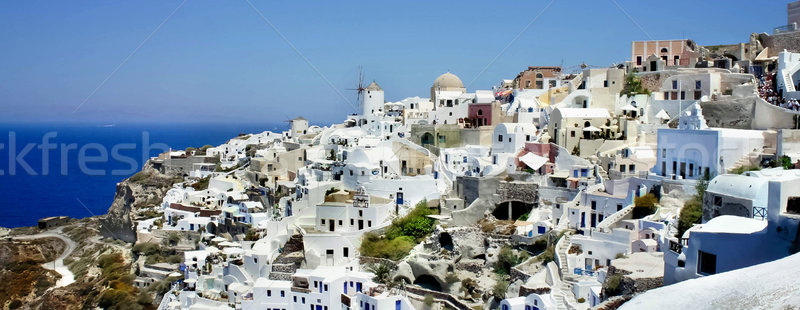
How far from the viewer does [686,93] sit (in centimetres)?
2594

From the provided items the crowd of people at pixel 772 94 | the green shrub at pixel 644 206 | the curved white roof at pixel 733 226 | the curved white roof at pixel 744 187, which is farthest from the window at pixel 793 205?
the crowd of people at pixel 772 94

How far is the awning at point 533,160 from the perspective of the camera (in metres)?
23.9

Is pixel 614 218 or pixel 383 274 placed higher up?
pixel 614 218

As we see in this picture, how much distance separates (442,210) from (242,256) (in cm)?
684

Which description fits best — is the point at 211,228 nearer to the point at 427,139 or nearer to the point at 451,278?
the point at 427,139

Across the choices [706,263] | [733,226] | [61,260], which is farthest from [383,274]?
[61,260]

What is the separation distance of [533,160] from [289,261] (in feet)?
28.5

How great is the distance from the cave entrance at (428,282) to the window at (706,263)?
35.4 feet

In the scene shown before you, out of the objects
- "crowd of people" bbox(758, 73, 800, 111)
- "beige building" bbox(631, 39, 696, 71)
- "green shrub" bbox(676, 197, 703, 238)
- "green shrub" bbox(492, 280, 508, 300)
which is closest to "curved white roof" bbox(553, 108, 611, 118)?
"beige building" bbox(631, 39, 696, 71)

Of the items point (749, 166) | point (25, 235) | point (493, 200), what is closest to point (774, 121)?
point (749, 166)

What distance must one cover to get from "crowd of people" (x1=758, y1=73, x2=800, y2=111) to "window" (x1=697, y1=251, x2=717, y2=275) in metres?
14.7

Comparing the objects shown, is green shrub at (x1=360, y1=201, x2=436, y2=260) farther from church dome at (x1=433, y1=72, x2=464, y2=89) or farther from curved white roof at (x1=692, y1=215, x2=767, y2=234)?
church dome at (x1=433, y1=72, x2=464, y2=89)

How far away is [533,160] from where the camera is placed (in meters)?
24.3

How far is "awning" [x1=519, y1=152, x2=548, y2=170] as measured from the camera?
78.3 ft
